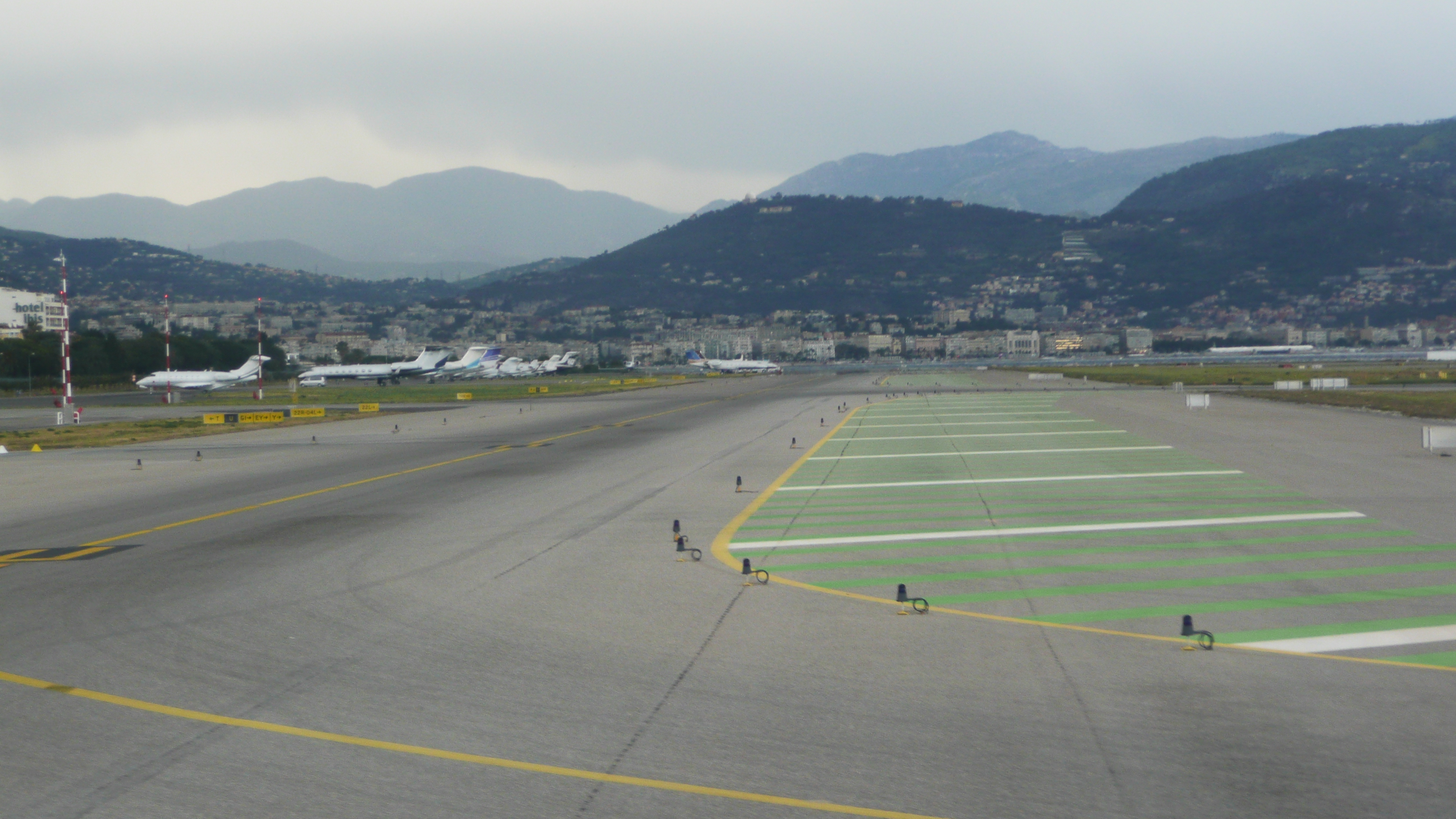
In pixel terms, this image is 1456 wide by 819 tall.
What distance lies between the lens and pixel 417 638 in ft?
30.5

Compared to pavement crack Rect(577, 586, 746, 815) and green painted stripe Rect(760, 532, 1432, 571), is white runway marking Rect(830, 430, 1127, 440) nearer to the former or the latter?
green painted stripe Rect(760, 532, 1432, 571)

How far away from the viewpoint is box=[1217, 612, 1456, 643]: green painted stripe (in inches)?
352

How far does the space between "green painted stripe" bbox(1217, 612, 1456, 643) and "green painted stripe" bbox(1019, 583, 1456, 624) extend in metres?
0.66

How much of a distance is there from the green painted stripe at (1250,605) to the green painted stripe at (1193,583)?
58 cm

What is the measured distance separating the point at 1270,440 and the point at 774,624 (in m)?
24.2

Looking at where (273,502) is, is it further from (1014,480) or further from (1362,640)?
(1362,640)

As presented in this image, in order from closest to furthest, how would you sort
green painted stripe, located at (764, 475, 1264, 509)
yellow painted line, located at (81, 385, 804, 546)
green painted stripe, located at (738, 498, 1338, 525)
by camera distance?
green painted stripe, located at (738, 498, 1338, 525), yellow painted line, located at (81, 385, 804, 546), green painted stripe, located at (764, 475, 1264, 509)

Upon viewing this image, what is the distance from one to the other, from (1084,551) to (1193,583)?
1.99 metres

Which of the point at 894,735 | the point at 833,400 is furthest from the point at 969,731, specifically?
the point at 833,400

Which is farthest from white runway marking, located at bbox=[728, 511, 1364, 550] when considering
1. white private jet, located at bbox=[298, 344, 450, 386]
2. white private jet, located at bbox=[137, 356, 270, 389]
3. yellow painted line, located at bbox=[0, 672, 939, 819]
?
white private jet, located at bbox=[298, 344, 450, 386]

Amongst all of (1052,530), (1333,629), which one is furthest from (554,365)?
(1333,629)

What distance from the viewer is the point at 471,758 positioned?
6395 millimetres

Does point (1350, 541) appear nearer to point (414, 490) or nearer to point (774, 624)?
point (774, 624)

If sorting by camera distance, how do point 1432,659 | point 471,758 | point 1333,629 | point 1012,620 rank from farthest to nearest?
point 1012,620 → point 1333,629 → point 1432,659 → point 471,758
